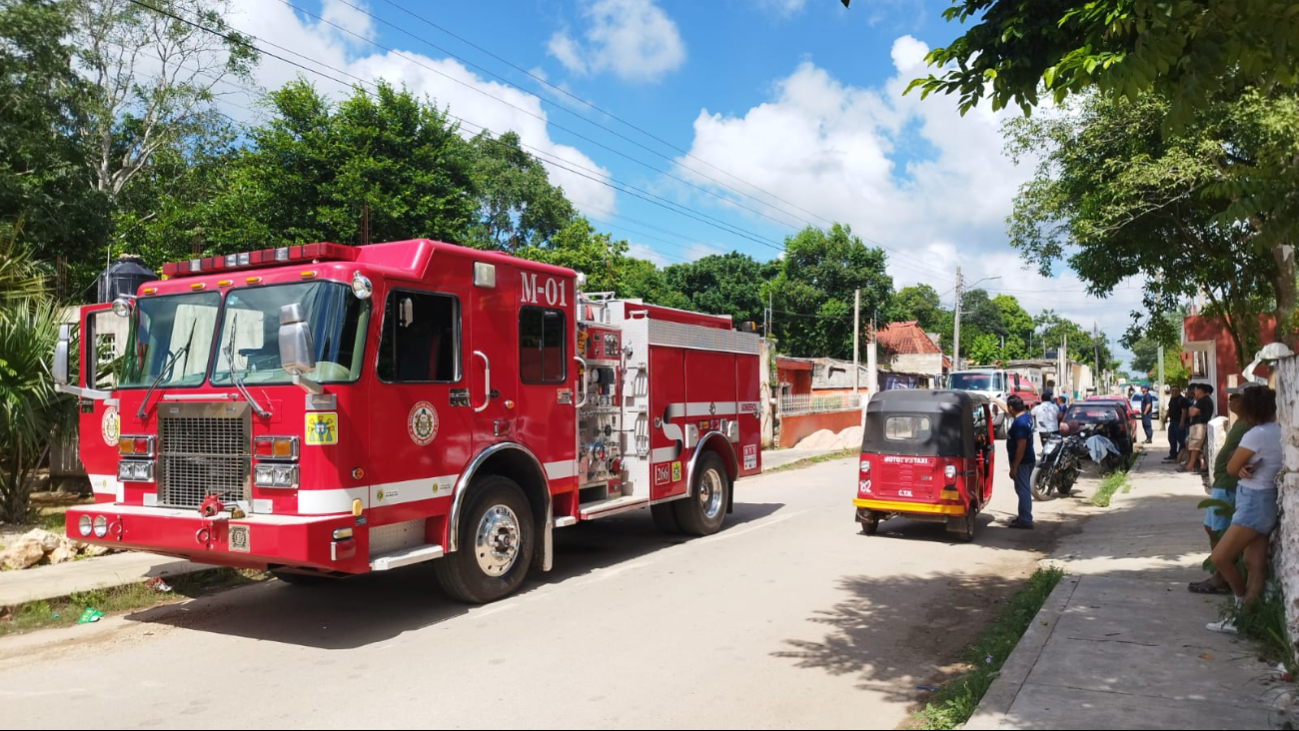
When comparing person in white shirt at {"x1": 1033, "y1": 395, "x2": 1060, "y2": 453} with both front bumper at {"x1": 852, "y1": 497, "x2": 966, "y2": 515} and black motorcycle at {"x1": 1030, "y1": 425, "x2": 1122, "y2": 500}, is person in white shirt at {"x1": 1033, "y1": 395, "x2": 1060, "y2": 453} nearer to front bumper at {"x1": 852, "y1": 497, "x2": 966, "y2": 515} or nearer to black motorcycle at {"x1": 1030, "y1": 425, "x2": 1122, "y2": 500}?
black motorcycle at {"x1": 1030, "y1": 425, "x2": 1122, "y2": 500}

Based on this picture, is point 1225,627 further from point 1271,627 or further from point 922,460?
point 922,460

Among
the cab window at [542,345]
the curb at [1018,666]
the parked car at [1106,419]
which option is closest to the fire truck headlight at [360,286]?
the cab window at [542,345]

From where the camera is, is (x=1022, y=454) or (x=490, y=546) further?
(x=1022, y=454)

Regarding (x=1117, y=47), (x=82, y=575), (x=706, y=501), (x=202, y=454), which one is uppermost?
(x=1117, y=47)

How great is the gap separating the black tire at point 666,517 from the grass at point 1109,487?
7494 millimetres

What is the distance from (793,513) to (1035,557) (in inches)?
162

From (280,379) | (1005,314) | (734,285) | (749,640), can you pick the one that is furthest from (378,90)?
(1005,314)

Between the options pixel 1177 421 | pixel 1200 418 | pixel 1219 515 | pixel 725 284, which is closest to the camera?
pixel 1219 515

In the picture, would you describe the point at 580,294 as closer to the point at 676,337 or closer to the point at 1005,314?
the point at 676,337

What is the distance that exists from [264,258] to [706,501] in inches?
257

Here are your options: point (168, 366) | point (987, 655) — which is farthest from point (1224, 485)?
point (168, 366)

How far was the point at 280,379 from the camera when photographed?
21.0 feet

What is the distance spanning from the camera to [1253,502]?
611cm

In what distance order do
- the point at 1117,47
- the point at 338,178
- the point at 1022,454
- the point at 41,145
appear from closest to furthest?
the point at 1117,47 → the point at 1022,454 → the point at 41,145 → the point at 338,178
